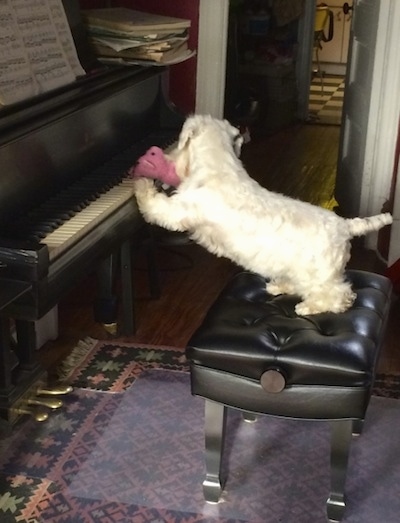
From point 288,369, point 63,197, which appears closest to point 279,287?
point 288,369

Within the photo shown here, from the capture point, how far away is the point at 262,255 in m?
1.90

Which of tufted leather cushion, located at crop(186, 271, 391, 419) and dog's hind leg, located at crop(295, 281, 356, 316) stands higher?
dog's hind leg, located at crop(295, 281, 356, 316)

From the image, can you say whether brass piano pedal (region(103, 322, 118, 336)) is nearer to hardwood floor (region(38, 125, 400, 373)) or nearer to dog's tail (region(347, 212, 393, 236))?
hardwood floor (region(38, 125, 400, 373))

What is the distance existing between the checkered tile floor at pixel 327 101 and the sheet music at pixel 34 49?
4.45 metres

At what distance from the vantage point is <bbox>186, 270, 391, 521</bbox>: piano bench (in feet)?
5.46

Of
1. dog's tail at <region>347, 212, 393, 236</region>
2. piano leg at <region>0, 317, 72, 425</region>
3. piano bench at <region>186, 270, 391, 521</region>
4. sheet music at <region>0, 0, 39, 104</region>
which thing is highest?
sheet music at <region>0, 0, 39, 104</region>

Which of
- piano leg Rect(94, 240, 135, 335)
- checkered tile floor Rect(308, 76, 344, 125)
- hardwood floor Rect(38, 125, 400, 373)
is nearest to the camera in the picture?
piano leg Rect(94, 240, 135, 335)

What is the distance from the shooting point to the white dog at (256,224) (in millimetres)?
1872

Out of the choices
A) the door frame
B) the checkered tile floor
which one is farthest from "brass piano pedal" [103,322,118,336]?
the checkered tile floor

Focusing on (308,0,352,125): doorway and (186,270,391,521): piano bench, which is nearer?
(186,270,391,521): piano bench

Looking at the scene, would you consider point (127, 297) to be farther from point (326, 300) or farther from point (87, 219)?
point (326, 300)

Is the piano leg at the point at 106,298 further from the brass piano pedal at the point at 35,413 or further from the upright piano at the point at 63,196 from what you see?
the brass piano pedal at the point at 35,413

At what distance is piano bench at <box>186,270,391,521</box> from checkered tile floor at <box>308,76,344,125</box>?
16.1 ft

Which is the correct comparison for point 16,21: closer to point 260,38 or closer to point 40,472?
point 40,472
